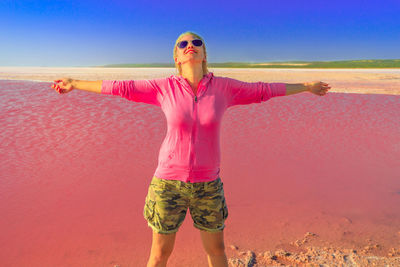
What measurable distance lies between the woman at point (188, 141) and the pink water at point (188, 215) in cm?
124

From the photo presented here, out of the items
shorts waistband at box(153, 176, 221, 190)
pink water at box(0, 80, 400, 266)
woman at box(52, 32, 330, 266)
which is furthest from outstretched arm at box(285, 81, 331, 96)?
pink water at box(0, 80, 400, 266)

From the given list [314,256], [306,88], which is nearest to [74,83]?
[306,88]

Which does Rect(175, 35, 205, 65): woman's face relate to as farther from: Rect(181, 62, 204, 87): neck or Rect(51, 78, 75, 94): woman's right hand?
Rect(51, 78, 75, 94): woman's right hand

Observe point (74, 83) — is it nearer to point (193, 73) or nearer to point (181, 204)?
point (193, 73)

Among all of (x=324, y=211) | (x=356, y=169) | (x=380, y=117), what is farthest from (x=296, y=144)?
(x=380, y=117)

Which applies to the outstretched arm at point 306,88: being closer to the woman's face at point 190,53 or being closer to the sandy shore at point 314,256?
the woman's face at point 190,53

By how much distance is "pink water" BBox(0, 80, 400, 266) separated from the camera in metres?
3.52

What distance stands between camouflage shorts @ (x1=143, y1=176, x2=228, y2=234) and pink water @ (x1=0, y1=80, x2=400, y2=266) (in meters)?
1.25

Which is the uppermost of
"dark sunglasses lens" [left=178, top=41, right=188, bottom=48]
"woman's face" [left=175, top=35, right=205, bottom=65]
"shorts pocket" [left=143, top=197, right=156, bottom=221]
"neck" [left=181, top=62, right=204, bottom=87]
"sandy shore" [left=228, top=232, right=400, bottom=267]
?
"dark sunglasses lens" [left=178, top=41, right=188, bottom=48]

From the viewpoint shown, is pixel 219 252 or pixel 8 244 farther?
pixel 8 244

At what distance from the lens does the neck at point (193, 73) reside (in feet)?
7.11

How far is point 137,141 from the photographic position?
23.6 ft

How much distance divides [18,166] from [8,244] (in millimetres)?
2516

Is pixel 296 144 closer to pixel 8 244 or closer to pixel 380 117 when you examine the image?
pixel 380 117
